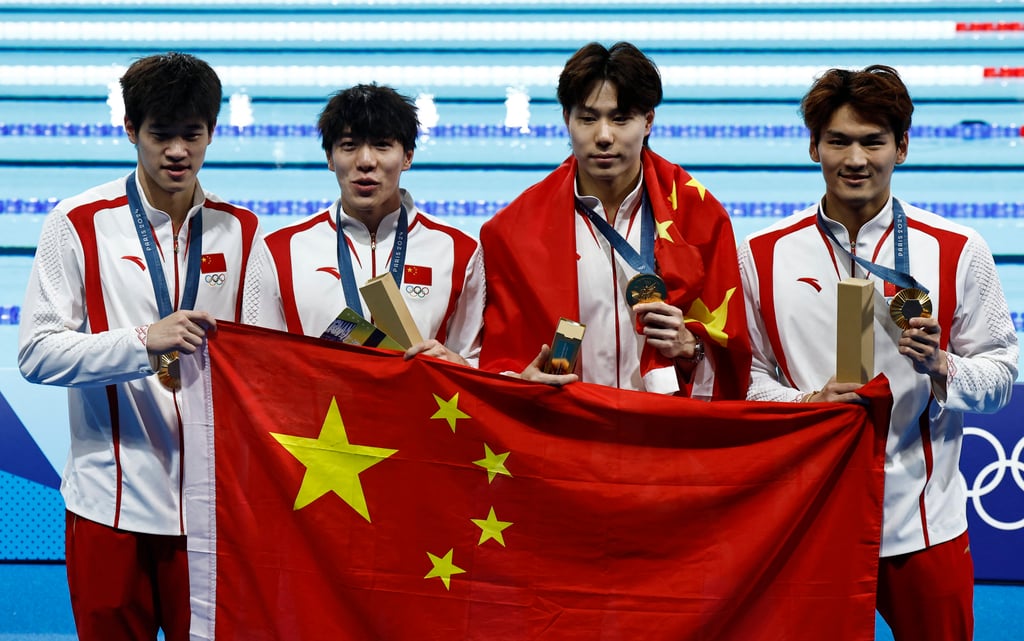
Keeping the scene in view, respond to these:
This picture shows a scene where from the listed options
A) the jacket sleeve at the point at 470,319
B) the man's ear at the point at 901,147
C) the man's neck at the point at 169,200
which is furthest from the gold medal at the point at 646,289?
the man's neck at the point at 169,200

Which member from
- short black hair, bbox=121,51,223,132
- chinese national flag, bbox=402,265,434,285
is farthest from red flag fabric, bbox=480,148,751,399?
short black hair, bbox=121,51,223,132

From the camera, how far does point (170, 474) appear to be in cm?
260

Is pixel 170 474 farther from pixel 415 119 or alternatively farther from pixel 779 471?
pixel 779 471

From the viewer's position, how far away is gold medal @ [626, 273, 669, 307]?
254 centimetres

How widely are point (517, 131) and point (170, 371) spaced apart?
4864mm

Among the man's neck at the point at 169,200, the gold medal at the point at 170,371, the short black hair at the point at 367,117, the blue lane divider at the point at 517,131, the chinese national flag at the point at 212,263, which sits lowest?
the gold medal at the point at 170,371

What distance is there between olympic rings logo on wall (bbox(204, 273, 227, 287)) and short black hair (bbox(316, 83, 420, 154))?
0.37 meters

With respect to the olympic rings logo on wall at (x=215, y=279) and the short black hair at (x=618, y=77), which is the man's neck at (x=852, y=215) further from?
the olympic rings logo on wall at (x=215, y=279)

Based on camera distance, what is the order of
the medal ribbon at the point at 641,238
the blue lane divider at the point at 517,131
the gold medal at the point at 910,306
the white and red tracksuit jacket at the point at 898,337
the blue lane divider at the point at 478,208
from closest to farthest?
the gold medal at the point at 910,306
the white and red tracksuit jacket at the point at 898,337
the medal ribbon at the point at 641,238
the blue lane divider at the point at 478,208
the blue lane divider at the point at 517,131

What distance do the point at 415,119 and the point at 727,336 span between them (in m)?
0.87

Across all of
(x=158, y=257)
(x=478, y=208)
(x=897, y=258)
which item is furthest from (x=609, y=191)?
(x=478, y=208)

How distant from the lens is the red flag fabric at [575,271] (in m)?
2.59

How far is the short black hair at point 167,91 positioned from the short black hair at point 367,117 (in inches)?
10.6

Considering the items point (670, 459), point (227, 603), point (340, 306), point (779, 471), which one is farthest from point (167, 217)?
point (779, 471)
